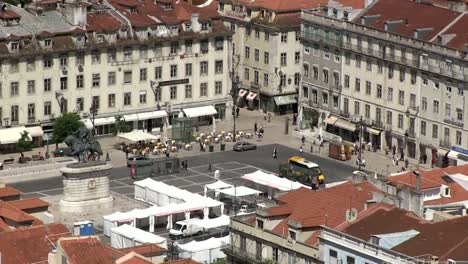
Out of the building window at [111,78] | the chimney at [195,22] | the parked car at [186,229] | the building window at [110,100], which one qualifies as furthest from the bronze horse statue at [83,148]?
the chimney at [195,22]

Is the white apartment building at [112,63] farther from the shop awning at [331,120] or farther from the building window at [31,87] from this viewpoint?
the shop awning at [331,120]

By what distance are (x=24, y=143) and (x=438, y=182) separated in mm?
53062

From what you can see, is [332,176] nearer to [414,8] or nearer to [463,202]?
[414,8]

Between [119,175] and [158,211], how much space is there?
72.4 ft

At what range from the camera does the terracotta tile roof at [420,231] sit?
103 meters

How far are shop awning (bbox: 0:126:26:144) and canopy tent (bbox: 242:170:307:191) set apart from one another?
26.9m

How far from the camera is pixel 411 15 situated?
580ft

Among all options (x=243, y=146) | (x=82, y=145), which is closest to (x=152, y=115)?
(x=243, y=146)

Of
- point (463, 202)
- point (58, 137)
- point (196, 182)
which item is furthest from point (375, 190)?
point (58, 137)

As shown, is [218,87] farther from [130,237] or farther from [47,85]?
[130,237]

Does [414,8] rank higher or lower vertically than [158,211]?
higher

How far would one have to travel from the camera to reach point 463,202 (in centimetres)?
12694

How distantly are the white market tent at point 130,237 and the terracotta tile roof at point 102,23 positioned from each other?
151ft

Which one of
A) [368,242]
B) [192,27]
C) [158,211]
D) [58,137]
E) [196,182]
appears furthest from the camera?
[192,27]
